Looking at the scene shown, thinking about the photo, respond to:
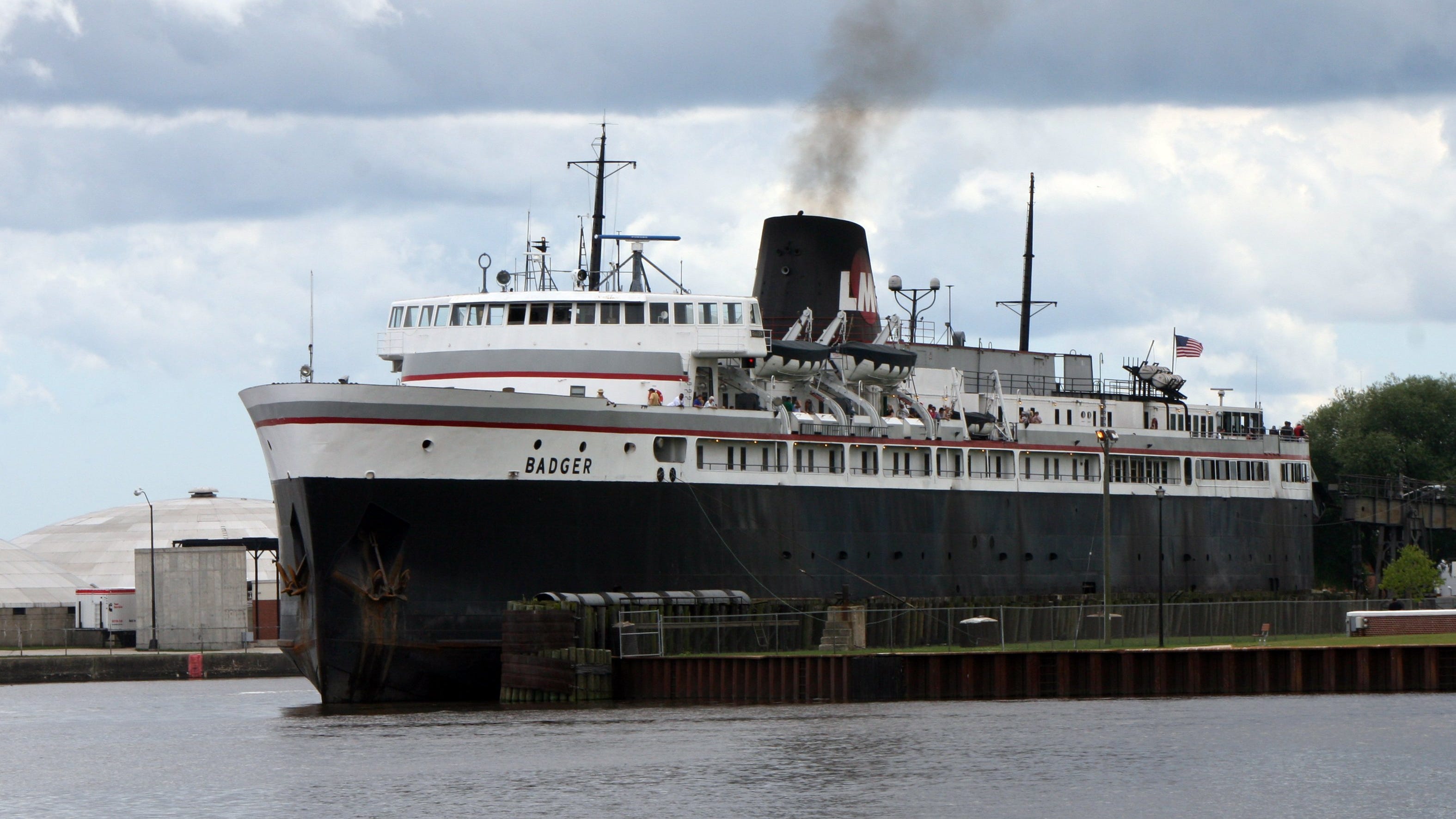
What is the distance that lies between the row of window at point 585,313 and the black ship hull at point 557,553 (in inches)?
180

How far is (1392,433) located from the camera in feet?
362

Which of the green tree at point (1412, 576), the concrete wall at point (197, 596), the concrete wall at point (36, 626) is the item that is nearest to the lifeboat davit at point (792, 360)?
the green tree at point (1412, 576)

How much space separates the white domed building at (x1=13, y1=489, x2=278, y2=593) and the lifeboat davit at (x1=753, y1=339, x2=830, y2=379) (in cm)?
5058

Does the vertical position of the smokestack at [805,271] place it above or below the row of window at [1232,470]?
above

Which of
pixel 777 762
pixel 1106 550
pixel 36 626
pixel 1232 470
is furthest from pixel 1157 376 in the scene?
pixel 36 626

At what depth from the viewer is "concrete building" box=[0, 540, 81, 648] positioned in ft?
289

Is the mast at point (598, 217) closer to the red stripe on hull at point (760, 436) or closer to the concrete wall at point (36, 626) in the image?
the red stripe on hull at point (760, 436)

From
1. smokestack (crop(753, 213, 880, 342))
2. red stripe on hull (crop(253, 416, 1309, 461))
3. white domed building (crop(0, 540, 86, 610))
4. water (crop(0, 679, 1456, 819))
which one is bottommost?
water (crop(0, 679, 1456, 819))

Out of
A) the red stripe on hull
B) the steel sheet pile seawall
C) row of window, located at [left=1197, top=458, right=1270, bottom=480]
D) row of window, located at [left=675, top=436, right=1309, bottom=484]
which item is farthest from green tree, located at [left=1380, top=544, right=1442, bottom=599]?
the steel sheet pile seawall

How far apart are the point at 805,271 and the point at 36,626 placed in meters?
48.2

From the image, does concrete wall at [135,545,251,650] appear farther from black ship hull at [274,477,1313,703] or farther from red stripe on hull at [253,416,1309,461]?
red stripe on hull at [253,416,1309,461]

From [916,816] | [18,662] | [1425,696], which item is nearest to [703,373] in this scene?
[1425,696]

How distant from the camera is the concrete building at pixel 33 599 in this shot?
289 feet

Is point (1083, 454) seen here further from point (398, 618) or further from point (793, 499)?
point (398, 618)
